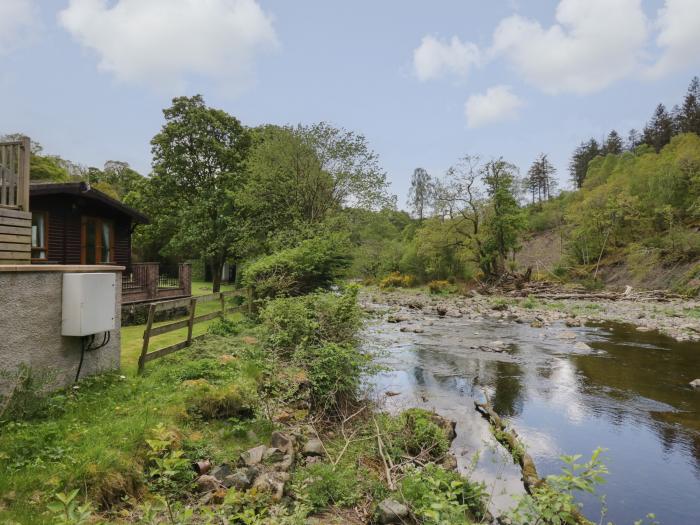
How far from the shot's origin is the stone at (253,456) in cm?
479

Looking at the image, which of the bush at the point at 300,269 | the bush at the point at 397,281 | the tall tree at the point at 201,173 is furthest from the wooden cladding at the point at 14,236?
the bush at the point at 397,281

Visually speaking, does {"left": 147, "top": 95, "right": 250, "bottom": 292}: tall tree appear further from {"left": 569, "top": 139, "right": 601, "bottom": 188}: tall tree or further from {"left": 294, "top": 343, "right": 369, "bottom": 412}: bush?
{"left": 569, "top": 139, "right": 601, "bottom": 188}: tall tree

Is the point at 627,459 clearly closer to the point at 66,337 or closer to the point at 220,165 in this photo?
the point at 66,337

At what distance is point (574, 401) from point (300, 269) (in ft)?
29.0

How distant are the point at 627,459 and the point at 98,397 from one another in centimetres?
757

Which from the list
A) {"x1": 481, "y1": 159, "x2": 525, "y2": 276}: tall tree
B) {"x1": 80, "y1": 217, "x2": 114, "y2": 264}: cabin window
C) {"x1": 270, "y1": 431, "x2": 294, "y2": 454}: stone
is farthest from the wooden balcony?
{"x1": 481, "y1": 159, "x2": 525, "y2": 276}: tall tree

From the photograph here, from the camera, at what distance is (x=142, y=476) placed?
412cm

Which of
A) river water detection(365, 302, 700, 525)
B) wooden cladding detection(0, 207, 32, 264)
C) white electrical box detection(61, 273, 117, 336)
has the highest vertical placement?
wooden cladding detection(0, 207, 32, 264)

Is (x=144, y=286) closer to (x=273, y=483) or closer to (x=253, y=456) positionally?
(x=253, y=456)

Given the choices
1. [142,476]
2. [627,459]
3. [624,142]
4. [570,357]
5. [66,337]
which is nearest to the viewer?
[142,476]

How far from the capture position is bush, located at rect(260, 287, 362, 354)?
870 centimetres

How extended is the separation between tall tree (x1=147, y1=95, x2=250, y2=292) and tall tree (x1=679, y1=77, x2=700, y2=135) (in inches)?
2073

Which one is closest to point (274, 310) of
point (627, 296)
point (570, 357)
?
point (570, 357)

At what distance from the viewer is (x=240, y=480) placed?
432 cm
